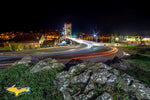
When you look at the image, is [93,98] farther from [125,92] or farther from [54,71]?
[54,71]

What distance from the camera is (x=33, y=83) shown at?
740cm

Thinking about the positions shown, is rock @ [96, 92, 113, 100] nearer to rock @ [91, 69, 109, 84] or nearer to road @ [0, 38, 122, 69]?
rock @ [91, 69, 109, 84]

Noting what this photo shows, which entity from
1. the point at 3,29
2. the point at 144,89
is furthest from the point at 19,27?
the point at 144,89

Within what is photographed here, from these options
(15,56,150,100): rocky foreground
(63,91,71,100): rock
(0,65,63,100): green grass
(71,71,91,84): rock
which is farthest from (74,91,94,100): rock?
(0,65,63,100): green grass

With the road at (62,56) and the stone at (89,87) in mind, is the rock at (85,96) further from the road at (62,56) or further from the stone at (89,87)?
the road at (62,56)

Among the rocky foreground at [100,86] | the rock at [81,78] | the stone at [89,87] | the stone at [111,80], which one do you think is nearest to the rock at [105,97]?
the rocky foreground at [100,86]

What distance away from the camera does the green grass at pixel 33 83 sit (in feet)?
21.4

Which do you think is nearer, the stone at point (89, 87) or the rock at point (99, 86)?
the rock at point (99, 86)

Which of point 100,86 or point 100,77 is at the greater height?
point 100,77

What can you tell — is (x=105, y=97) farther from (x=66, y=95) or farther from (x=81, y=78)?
(x=66, y=95)

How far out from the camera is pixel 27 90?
688 cm

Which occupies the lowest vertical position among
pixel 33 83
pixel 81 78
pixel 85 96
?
pixel 85 96

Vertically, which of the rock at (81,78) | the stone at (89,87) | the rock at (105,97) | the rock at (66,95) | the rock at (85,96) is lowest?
the rock at (66,95)

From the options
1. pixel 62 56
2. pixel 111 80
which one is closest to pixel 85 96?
pixel 111 80
